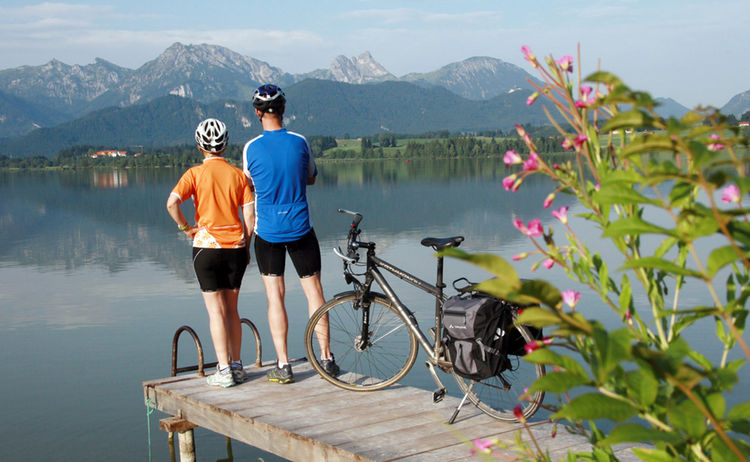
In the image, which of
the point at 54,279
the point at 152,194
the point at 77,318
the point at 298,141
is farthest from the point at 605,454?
the point at 152,194

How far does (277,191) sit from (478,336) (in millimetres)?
2028

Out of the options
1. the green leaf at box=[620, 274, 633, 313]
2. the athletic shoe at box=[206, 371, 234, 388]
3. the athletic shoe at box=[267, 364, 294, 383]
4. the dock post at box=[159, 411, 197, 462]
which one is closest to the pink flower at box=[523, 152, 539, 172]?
the green leaf at box=[620, 274, 633, 313]

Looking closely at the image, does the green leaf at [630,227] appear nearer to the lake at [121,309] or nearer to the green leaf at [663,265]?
the green leaf at [663,265]

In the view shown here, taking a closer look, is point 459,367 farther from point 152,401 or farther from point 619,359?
point 619,359

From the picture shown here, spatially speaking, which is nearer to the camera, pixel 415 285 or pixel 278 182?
pixel 415 285

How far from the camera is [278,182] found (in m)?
6.05

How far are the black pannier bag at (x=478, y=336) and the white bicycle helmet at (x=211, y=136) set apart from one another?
2284mm

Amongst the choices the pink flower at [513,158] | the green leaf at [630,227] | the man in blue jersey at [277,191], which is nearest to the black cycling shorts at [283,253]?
the man in blue jersey at [277,191]

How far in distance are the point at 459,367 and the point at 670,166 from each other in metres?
3.72

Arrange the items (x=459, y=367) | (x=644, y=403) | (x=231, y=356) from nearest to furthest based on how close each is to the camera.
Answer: (x=644, y=403) → (x=459, y=367) → (x=231, y=356)

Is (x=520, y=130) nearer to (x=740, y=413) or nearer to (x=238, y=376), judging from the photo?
(x=740, y=413)

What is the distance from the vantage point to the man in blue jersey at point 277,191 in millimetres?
6047

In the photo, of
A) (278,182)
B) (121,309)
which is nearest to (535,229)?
(278,182)

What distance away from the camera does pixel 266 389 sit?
634 centimetres
